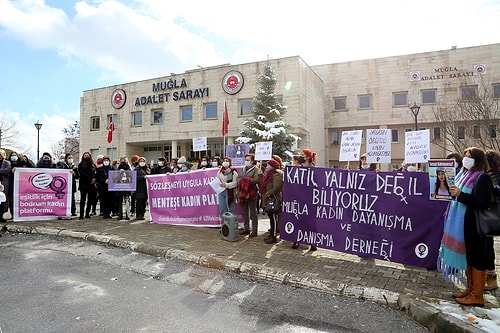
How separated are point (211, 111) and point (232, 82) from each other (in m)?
3.40

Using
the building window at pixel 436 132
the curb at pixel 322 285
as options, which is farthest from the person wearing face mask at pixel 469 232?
the building window at pixel 436 132

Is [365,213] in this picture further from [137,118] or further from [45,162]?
[137,118]

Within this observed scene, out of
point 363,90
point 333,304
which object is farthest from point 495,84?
point 333,304

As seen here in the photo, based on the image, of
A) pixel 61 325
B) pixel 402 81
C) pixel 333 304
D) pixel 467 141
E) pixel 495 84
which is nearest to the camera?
pixel 61 325

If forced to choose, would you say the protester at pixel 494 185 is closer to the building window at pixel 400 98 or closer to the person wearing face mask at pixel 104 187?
the person wearing face mask at pixel 104 187

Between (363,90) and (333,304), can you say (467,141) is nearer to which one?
(363,90)

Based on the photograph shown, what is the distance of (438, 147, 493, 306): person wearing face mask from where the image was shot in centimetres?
374

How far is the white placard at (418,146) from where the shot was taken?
243 inches

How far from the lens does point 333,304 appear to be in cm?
405

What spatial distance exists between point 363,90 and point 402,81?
3517 millimetres

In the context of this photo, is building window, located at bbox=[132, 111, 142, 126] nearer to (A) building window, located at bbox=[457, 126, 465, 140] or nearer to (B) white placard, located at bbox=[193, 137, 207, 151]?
(B) white placard, located at bbox=[193, 137, 207, 151]

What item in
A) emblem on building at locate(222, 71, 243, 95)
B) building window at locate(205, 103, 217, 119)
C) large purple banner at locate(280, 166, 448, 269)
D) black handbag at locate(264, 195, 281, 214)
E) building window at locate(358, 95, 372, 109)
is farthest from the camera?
building window at locate(358, 95, 372, 109)

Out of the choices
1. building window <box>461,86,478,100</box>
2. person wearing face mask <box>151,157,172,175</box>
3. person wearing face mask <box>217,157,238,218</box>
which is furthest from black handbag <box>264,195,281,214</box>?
building window <box>461,86,478,100</box>

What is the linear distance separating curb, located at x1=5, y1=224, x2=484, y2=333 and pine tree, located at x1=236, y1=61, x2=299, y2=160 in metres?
12.1
